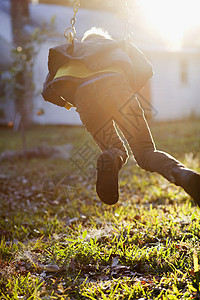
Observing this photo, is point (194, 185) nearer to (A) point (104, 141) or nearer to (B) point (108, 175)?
(B) point (108, 175)

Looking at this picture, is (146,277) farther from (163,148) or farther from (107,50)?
(163,148)

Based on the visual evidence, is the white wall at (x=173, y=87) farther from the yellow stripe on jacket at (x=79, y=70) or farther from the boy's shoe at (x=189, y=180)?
the boy's shoe at (x=189, y=180)

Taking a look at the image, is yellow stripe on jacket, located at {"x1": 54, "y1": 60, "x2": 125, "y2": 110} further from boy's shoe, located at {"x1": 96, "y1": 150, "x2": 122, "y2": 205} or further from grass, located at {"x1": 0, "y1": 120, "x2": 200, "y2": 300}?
grass, located at {"x1": 0, "y1": 120, "x2": 200, "y2": 300}

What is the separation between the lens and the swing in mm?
2982

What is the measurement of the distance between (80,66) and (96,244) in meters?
1.49

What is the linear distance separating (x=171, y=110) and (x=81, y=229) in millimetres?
16174

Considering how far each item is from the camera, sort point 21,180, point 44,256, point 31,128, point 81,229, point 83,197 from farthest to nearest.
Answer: point 31,128, point 21,180, point 83,197, point 81,229, point 44,256

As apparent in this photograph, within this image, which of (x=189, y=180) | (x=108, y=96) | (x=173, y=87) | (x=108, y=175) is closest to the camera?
(x=189, y=180)

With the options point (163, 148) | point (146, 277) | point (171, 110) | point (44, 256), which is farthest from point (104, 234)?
point (171, 110)

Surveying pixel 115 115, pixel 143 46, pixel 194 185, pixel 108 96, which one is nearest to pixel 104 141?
pixel 115 115

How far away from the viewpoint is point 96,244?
3.02m

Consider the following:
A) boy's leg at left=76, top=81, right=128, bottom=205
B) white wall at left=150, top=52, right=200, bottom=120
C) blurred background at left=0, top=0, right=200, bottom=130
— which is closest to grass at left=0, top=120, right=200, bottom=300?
boy's leg at left=76, top=81, right=128, bottom=205

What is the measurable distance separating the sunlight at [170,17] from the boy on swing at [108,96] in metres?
13.8

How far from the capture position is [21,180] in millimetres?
6480
